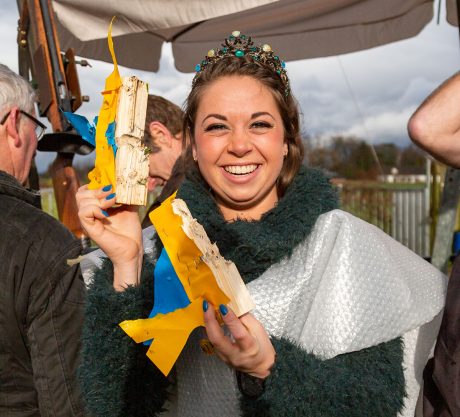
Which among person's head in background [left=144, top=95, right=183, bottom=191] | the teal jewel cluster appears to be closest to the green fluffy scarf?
the teal jewel cluster

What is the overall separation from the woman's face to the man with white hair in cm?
49

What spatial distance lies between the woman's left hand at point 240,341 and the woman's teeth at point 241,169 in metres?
0.50

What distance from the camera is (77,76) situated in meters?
2.70

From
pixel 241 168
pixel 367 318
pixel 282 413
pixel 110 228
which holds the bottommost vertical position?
pixel 282 413

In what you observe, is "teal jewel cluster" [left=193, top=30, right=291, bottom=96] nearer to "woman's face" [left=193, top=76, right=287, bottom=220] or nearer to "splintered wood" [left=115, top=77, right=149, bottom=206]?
"woman's face" [left=193, top=76, right=287, bottom=220]

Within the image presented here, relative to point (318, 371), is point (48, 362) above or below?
below

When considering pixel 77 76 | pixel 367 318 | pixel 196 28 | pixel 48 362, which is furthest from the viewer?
pixel 196 28

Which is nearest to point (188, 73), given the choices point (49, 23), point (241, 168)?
point (49, 23)

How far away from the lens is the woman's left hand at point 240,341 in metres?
1.05

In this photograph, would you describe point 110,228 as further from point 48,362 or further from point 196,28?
point 196,28

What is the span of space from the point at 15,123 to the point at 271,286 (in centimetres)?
A: 99

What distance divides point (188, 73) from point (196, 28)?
362 mm

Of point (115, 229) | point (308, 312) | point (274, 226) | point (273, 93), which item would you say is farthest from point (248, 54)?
point (308, 312)

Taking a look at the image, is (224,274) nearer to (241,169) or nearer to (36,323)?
(241,169)
